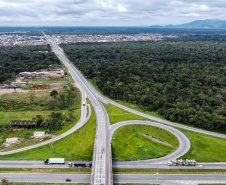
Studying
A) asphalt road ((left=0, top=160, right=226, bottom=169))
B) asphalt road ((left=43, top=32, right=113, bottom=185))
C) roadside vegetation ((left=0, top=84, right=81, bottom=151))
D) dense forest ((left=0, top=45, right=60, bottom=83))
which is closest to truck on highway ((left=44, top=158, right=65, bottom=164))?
asphalt road ((left=0, top=160, right=226, bottom=169))

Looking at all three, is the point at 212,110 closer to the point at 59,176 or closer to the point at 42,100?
the point at 59,176

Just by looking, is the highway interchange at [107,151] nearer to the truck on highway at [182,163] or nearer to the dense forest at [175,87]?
the truck on highway at [182,163]

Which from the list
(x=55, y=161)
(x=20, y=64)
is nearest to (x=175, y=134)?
(x=55, y=161)

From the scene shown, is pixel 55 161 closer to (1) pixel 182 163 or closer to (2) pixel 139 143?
(2) pixel 139 143

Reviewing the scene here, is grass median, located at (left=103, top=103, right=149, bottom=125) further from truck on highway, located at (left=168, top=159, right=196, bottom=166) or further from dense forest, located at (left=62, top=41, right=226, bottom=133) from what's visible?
truck on highway, located at (left=168, top=159, right=196, bottom=166)

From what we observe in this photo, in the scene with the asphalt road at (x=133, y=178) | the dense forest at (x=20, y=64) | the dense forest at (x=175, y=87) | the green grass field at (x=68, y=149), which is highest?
the dense forest at (x=20, y=64)

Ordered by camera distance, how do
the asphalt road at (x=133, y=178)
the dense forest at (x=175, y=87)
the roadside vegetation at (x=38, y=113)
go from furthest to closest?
the dense forest at (x=175, y=87) < the roadside vegetation at (x=38, y=113) < the asphalt road at (x=133, y=178)

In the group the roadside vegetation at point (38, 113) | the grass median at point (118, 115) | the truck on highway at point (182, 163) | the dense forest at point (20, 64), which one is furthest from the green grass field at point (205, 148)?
the dense forest at point (20, 64)
